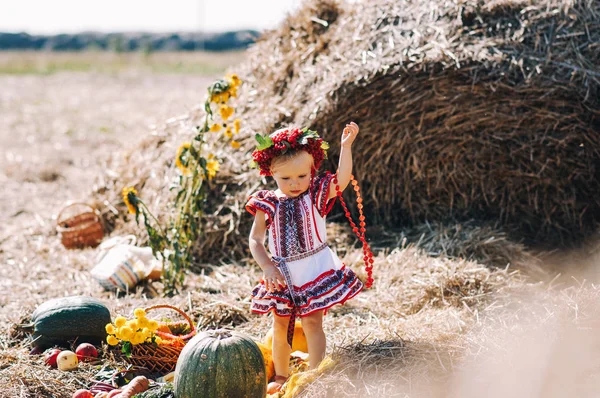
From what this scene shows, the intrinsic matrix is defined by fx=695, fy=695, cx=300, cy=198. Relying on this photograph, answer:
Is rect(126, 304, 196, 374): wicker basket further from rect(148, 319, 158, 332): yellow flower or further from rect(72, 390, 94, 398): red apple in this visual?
rect(72, 390, 94, 398): red apple

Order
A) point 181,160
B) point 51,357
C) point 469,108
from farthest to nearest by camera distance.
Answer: point 469,108
point 181,160
point 51,357

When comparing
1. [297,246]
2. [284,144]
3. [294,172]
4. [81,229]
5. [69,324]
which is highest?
[284,144]

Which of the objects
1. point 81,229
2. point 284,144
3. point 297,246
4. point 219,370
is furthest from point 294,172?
point 81,229

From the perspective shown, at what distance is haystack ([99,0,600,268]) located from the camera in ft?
17.8

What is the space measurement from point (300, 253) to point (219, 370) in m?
0.80

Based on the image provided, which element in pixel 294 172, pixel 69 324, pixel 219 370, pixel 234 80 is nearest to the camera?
pixel 219 370

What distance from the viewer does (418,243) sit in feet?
18.5

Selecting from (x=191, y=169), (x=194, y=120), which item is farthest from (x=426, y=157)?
(x=194, y=120)

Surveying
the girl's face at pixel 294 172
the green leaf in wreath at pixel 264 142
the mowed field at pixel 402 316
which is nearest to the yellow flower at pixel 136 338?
the mowed field at pixel 402 316

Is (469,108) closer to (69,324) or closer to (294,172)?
(294,172)

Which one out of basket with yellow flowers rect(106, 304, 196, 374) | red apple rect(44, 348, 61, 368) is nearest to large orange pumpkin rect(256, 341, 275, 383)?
basket with yellow flowers rect(106, 304, 196, 374)

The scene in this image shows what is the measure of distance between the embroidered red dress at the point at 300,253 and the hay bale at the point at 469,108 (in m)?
2.06

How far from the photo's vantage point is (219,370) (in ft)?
10.8

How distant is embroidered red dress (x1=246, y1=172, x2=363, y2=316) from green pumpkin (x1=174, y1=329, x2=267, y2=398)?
17.0 inches
